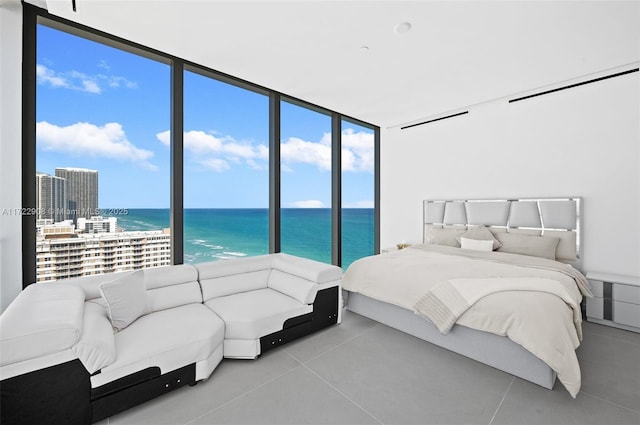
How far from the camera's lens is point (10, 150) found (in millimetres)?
2199

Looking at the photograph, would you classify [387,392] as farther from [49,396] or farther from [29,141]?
[29,141]

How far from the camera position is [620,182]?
3266 mm

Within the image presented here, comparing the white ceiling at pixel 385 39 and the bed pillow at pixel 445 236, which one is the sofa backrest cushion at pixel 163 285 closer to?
the white ceiling at pixel 385 39

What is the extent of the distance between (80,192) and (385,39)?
3.45 meters

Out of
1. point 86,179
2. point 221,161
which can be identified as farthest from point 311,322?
point 221,161

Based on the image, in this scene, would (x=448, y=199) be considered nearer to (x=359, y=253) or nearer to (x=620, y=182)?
(x=620, y=182)

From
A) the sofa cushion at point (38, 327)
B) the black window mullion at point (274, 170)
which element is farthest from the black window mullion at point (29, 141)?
the black window mullion at point (274, 170)

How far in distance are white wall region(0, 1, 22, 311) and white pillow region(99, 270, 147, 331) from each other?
0.88 meters

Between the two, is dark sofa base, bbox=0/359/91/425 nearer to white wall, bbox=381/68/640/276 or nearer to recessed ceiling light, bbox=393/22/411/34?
recessed ceiling light, bbox=393/22/411/34

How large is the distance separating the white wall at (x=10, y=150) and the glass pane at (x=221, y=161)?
535 cm

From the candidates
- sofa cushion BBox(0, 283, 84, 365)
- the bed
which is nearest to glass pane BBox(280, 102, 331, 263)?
the bed

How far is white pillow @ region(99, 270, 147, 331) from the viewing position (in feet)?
6.45

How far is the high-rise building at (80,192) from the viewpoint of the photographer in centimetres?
267

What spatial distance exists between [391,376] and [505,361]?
35.6 inches
